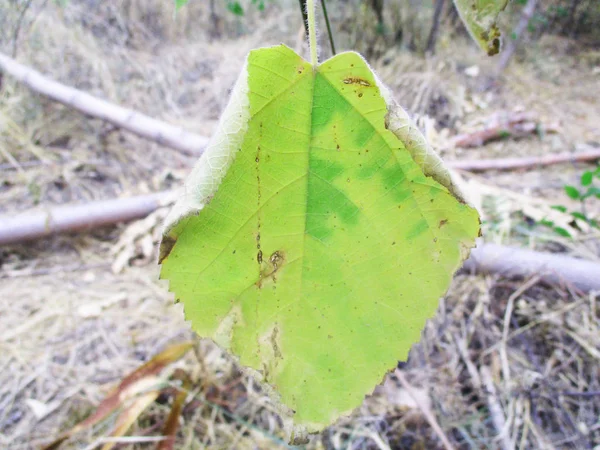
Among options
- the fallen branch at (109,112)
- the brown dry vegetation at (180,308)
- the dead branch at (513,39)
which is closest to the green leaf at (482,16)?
the brown dry vegetation at (180,308)

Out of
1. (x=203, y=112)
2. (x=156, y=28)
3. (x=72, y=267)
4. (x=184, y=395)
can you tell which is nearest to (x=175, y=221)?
(x=184, y=395)

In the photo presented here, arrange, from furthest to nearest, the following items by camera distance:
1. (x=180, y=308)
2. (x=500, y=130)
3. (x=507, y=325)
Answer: (x=500, y=130)
(x=180, y=308)
(x=507, y=325)

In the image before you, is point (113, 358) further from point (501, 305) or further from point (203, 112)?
point (203, 112)

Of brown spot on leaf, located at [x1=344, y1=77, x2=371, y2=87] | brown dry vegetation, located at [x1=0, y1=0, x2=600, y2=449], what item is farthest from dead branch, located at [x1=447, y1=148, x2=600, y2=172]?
brown spot on leaf, located at [x1=344, y1=77, x2=371, y2=87]

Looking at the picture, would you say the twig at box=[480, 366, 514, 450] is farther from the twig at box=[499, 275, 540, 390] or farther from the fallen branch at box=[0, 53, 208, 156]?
the fallen branch at box=[0, 53, 208, 156]

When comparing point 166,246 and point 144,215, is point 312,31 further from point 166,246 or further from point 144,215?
point 144,215

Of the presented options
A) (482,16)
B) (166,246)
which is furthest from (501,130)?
(166,246)
